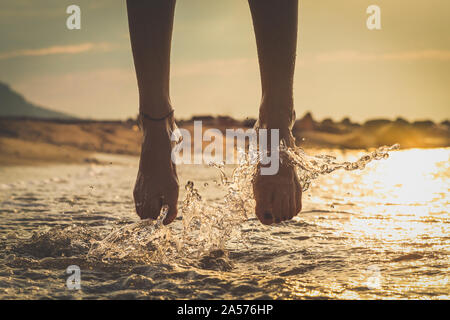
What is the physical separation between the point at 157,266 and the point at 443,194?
2076 mm

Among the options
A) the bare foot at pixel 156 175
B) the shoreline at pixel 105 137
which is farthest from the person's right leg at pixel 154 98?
the shoreline at pixel 105 137

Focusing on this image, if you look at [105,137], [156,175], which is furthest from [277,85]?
[105,137]

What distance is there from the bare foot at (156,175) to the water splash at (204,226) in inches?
1.7

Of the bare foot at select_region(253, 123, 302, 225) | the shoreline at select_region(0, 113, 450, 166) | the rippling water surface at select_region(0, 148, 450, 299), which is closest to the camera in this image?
the rippling water surface at select_region(0, 148, 450, 299)

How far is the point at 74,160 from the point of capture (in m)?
5.82

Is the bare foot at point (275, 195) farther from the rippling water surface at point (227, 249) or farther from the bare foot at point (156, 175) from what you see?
the bare foot at point (156, 175)

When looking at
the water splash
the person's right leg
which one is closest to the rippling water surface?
the water splash

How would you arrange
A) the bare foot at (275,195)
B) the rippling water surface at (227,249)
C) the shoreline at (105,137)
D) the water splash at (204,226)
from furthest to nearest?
the shoreline at (105,137)
the bare foot at (275,195)
the water splash at (204,226)
the rippling water surface at (227,249)

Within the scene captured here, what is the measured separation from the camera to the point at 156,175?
189 cm

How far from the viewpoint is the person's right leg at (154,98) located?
1873 millimetres

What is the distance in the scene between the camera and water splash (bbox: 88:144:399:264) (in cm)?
161

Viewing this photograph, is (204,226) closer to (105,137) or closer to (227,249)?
(227,249)

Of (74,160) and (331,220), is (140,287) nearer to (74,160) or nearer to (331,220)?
(331,220)

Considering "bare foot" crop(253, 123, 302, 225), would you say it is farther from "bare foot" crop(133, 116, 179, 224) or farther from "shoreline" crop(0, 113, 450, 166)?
"shoreline" crop(0, 113, 450, 166)
